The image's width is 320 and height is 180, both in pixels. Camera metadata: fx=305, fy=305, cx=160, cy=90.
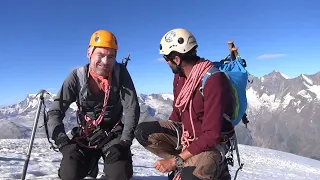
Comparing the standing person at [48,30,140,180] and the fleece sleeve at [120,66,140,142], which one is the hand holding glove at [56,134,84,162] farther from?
the fleece sleeve at [120,66,140,142]

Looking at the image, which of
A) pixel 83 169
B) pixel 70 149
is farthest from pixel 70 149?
pixel 83 169

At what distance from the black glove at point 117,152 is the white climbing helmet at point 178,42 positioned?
7.31 feet

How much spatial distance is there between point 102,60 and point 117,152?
2041mm

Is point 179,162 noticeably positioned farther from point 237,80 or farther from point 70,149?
point 70,149

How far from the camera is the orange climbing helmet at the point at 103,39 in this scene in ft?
22.0

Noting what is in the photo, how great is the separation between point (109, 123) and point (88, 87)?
41.0 inches

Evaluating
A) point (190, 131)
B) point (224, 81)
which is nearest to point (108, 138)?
point (190, 131)

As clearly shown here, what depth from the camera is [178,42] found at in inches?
235

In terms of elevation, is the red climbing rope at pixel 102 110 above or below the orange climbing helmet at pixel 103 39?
below

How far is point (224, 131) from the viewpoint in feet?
20.2

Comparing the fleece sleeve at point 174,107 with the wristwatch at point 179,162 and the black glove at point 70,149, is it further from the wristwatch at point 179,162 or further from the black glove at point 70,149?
the black glove at point 70,149

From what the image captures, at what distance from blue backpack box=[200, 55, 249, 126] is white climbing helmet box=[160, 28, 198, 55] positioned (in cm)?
66

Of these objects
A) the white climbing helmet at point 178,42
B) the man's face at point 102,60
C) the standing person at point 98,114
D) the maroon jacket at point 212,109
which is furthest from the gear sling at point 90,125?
the maroon jacket at point 212,109

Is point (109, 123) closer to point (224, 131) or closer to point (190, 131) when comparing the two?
point (190, 131)
